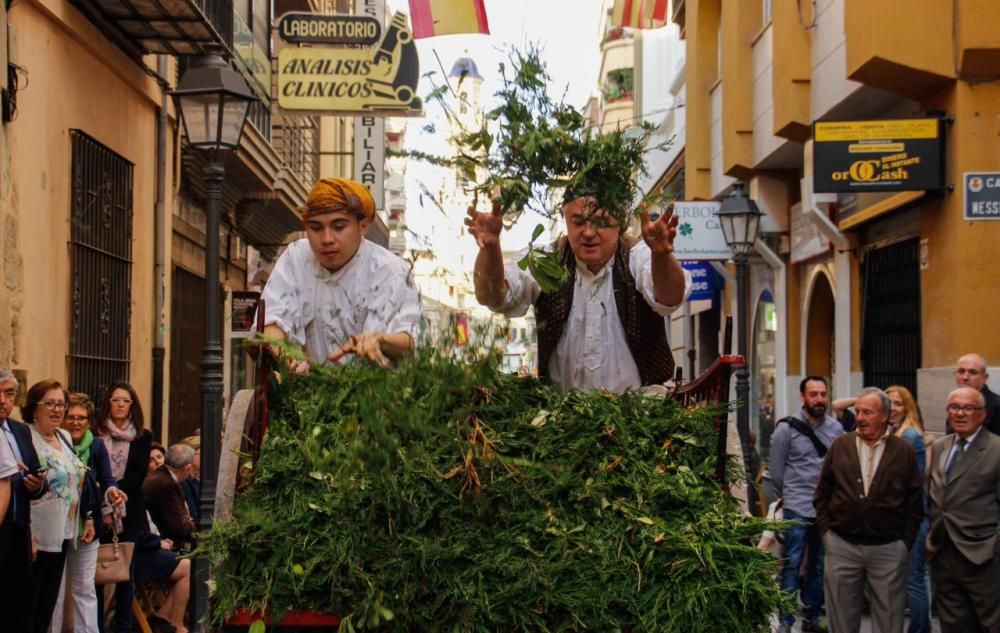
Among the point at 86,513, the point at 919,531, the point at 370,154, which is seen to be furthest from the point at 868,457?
the point at 370,154

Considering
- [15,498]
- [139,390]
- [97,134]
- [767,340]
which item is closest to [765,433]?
[767,340]

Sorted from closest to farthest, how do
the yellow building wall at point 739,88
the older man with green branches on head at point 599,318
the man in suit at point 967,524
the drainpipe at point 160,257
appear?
the older man with green branches on head at point 599,318
the man in suit at point 967,524
the drainpipe at point 160,257
the yellow building wall at point 739,88

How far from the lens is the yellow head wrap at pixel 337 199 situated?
221 inches

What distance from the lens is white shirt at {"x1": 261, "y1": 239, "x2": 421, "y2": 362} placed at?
18.7 feet

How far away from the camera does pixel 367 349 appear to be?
5.03m

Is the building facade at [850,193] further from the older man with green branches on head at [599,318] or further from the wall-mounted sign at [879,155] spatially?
the older man with green branches on head at [599,318]

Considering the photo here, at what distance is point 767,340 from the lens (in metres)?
26.3

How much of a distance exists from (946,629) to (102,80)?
9.52 metres

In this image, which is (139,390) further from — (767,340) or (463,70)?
(767,340)

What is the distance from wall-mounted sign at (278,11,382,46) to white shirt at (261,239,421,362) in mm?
14133

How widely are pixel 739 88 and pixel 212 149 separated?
13017mm

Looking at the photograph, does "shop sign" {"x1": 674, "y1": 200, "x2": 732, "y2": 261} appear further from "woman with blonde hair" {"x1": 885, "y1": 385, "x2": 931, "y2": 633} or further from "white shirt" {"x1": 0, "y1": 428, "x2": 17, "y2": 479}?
"white shirt" {"x1": 0, "y1": 428, "x2": 17, "y2": 479}

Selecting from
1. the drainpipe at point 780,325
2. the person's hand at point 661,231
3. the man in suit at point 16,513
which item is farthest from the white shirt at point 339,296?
the drainpipe at point 780,325

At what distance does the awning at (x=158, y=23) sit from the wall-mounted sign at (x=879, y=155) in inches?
253
